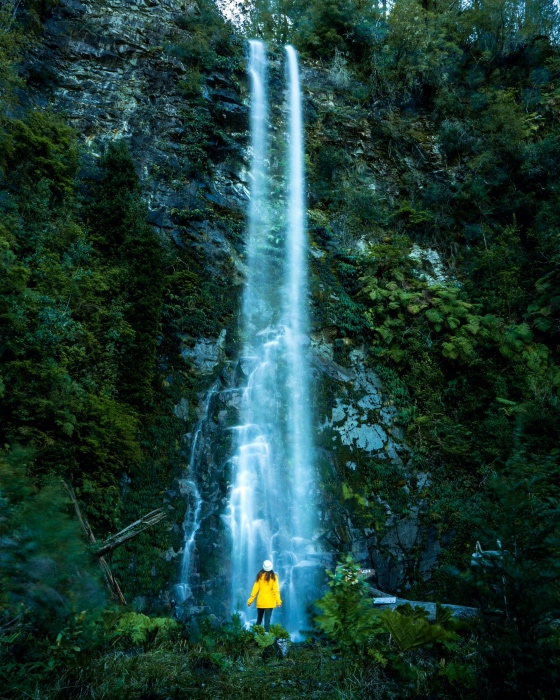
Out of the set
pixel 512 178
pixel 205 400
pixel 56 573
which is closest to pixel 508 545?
pixel 56 573

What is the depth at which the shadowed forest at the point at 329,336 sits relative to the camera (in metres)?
3.14

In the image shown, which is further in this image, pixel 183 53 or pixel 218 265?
pixel 183 53

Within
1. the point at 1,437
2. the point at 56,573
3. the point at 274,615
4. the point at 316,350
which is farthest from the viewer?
the point at 316,350

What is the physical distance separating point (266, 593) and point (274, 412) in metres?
5.22

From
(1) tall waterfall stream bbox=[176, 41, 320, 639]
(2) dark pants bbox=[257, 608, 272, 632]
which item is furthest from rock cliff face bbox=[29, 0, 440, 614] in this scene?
(2) dark pants bbox=[257, 608, 272, 632]

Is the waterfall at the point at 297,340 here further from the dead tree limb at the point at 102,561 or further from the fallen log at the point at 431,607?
the dead tree limb at the point at 102,561

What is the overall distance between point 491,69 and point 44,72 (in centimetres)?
1804

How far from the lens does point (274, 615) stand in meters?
8.49

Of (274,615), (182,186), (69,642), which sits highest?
(182,186)

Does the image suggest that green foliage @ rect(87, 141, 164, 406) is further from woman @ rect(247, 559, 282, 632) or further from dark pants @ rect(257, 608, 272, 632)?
dark pants @ rect(257, 608, 272, 632)

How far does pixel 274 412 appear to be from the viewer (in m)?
11.5

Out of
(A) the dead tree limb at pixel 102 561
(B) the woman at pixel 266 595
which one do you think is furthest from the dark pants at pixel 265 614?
(A) the dead tree limb at pixel 102 561

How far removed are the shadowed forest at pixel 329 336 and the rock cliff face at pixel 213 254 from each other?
0.36 ft

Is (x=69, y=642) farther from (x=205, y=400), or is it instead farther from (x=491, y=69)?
(x=491, y=69)
